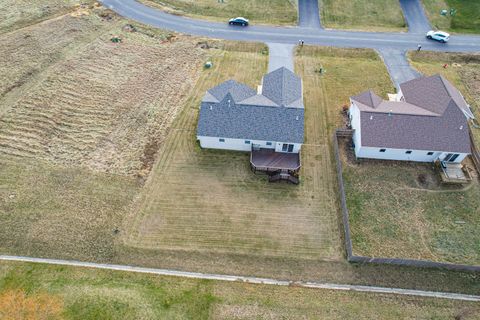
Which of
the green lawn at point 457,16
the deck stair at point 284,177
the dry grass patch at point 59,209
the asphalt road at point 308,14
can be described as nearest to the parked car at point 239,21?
the asphalt road at point 308,14

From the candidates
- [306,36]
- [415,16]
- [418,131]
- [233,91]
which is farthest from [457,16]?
[233,91]

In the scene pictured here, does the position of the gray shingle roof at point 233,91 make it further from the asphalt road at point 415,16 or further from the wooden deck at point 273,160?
the asphalt road at point 415,16

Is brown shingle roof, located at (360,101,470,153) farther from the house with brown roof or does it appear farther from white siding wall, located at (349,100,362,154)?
white siding wall, located at (349,100,362,154)

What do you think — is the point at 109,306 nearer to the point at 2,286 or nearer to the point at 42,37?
the point at 2,286

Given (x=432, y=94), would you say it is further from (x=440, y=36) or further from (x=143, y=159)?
(x=143, y=159)

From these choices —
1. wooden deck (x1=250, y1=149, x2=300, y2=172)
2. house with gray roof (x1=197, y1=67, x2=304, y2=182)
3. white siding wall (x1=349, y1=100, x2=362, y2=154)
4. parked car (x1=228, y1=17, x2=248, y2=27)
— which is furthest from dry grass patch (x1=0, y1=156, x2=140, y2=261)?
parked car (x1=228, y1=17, x2=248, y2=27)

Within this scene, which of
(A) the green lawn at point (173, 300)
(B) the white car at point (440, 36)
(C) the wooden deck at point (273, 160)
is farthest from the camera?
(B) the white car at point (440, 36)
